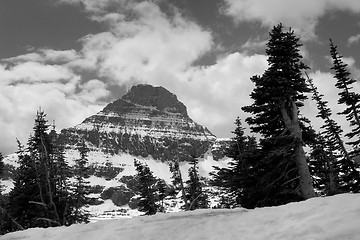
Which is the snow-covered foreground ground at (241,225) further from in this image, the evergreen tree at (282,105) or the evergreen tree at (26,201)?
the evergreen tree at (26,201)

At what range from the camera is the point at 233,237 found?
689 centimetres

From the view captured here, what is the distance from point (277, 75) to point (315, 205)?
1096 centimetres

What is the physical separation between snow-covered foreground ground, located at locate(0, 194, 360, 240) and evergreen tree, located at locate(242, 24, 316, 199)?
792 cm

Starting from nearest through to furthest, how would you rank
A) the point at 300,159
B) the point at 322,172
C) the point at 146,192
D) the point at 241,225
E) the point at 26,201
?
the point at 241,225 < the point at 300,159 < the point at 322,172 < the point at 26,201 < the point at 146,192

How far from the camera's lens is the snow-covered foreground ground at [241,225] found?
19.9 feet

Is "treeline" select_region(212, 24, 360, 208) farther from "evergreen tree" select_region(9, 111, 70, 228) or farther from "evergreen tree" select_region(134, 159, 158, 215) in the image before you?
"evergreen tree" select_region(134, 159, 158, 215)

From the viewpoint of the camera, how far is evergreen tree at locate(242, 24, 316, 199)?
1557cm

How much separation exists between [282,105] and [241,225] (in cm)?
1032

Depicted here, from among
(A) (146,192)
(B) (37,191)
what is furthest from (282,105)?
(A) (146,192)

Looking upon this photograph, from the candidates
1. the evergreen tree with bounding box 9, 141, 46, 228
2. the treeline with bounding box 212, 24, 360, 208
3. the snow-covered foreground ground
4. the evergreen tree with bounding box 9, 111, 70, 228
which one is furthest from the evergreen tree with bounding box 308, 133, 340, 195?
the evergreen tree with bounding box 9, 141, 46, 228

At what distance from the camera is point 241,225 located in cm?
737

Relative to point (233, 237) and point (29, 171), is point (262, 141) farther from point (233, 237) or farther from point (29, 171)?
point (29, 171)

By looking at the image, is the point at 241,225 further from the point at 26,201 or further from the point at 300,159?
the point at 26,201

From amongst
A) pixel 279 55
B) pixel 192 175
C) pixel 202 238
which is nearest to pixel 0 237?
pixel 202 238
